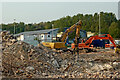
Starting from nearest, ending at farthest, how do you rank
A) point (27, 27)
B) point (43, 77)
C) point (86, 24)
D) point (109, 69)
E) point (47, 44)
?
point (43, 77) < point (109, 69) < point (47, 44) < point (86, 24) < point (27, 27)

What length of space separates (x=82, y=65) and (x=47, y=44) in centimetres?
704

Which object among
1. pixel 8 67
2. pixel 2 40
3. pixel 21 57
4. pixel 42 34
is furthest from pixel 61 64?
pixel 42 34

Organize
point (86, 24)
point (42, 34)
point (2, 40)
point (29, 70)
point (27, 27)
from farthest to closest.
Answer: point (27, 27) < point (86, 24) < point (42, 34) < point (2, 40) < point (29, 70)

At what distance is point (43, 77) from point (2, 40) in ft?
19.4

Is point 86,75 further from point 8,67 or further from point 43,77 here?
point 8,67

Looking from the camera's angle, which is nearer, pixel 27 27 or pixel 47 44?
pixel 47 44

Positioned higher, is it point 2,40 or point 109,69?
point 2,40

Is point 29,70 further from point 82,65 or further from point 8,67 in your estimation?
point 82,65

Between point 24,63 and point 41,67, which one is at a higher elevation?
point 24,63

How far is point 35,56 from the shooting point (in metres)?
9.68

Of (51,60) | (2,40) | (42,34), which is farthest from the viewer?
(42,34)

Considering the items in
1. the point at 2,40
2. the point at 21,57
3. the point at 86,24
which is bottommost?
the point at 21,57

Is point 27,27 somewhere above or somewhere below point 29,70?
above

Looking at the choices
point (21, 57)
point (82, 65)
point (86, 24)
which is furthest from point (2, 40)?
point (86, 24)
